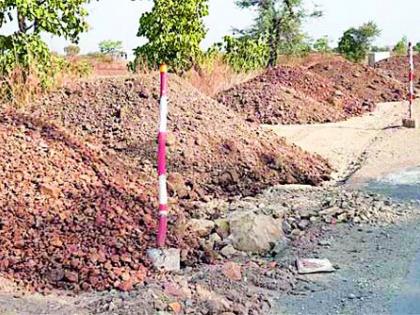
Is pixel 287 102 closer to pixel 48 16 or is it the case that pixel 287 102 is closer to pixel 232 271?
pixel 48 16

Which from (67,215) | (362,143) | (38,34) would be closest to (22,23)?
(38,34)

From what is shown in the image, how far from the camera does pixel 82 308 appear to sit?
4426 millimetres

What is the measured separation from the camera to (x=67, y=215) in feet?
18.7

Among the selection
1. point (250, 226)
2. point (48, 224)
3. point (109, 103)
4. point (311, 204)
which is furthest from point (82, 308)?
point (109, 103)

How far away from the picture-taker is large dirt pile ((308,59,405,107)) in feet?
69.2

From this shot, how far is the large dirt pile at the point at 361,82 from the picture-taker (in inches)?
830

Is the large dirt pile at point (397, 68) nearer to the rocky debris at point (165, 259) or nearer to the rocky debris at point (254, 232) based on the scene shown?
the rocky debris at point (254, 232)

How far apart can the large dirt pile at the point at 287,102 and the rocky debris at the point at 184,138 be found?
4.50 meters

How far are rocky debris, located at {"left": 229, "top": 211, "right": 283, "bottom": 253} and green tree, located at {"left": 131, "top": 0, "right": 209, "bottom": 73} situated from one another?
1302 centimetres

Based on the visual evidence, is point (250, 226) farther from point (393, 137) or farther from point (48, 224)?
point (393, 137)

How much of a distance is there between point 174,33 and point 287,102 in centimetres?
512

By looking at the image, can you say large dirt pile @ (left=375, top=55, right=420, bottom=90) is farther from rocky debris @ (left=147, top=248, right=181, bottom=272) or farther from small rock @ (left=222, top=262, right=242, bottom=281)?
small rock @ (left=222, top=262, right=242, bottom=281)

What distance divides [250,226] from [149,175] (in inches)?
81.6

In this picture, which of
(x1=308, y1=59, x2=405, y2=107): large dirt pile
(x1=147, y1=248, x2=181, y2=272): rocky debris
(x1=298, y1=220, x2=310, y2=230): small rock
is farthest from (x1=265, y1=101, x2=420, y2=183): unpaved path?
(x1=308, y1=59, x2=405, y2=107): large dirt pile
